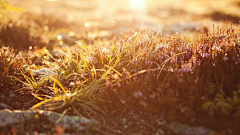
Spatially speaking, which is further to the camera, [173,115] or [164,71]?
[164,71]

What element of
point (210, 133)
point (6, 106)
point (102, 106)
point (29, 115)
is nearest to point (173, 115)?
point (210, 133)

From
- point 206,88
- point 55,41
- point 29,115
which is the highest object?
point 55,41

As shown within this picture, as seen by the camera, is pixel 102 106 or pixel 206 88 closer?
pixel 206 88

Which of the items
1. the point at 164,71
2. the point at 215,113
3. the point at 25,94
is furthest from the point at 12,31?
the point at 215,113

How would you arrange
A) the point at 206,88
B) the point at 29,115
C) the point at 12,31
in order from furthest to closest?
1. the point at 12,31
2. the point at 206,88
3. the point at 29,115

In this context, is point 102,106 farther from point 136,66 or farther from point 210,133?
point 210,133

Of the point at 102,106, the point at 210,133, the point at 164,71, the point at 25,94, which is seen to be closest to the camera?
the point at 210,133

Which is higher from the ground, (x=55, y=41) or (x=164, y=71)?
(x=55, y=41)

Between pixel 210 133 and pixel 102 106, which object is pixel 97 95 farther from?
pixel 210 133

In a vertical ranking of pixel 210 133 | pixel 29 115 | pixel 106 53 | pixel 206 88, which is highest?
pixel 106 53
